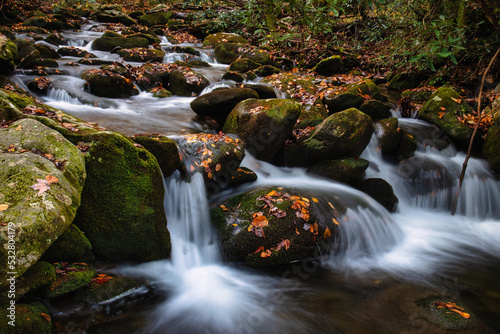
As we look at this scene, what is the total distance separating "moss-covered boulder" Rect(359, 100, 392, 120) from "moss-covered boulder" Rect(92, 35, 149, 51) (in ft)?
37.8

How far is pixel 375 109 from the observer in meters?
8.82

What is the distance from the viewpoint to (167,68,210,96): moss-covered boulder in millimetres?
10023

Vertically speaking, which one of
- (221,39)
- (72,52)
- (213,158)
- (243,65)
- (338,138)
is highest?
(221,39)

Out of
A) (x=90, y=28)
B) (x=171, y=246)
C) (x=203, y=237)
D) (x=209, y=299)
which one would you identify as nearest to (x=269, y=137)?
(x=203, y=237)

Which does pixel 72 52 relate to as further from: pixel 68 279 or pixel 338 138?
pixel 68 279

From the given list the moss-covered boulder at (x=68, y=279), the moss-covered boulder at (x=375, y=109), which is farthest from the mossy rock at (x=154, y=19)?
the moss-covered boulder at (x=68, y=279)

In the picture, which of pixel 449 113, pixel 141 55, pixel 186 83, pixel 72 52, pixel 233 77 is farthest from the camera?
pixel 141 55

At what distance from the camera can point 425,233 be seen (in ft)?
19.9

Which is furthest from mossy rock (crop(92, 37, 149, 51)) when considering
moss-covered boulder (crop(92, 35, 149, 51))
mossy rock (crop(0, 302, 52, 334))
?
mossy rock (crop(0, 302, 52, 334))

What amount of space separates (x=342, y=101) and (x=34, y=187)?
25.4 feet

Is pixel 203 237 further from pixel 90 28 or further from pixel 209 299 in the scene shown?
pixel 90 28

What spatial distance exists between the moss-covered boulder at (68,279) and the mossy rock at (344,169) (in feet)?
16.2

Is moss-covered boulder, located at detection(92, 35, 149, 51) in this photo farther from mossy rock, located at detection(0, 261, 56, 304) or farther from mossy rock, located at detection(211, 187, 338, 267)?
mossy rock, located at detection(0, 261, 56, 304)

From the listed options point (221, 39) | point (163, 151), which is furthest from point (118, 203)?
point (221, 39)
